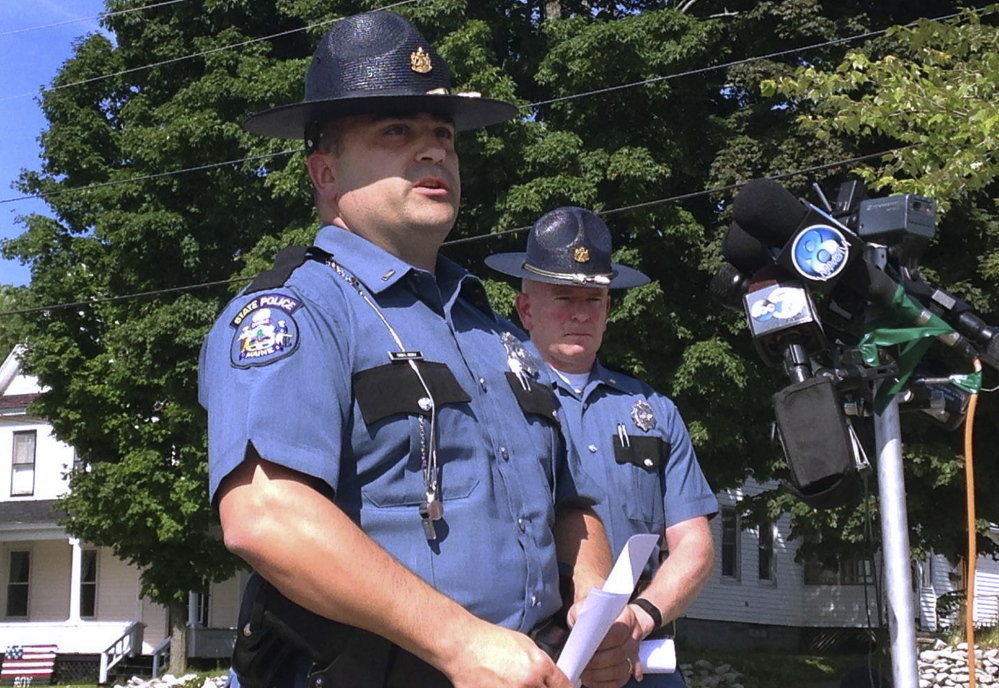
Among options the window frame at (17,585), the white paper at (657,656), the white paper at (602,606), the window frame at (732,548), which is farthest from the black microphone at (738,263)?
the window frame at (17,585)

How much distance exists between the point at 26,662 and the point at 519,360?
32.1 meters

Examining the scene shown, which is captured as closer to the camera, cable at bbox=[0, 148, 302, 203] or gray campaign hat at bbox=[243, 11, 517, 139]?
gray campaign hat at bbox=[243, 11, 517, 139]

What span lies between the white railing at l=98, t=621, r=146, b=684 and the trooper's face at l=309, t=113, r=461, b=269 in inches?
1208

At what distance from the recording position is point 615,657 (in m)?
2.96

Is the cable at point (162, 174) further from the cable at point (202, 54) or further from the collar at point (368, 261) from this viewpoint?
the collar at point (368, 261)

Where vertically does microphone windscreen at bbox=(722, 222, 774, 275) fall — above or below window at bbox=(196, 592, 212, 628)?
above

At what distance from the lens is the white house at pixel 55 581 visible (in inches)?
1292

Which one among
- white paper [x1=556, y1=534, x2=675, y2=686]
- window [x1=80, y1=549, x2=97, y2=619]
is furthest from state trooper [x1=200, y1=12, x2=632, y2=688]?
window [x1=80, y1=549, x2=97, y2=619]

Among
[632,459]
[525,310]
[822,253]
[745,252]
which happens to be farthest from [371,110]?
[525,310]

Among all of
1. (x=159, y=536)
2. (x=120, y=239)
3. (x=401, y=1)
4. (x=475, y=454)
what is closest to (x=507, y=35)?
(x=401, y=1)

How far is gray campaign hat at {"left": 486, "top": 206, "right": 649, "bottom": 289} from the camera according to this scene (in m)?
5.49

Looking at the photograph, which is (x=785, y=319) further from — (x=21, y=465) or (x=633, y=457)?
(x=21, y=465)

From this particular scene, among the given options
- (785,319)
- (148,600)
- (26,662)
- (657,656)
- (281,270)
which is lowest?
(26,662)

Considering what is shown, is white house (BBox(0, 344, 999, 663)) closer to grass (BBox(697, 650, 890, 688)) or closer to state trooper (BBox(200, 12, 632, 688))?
grass (BBox(697, 650, 890, 688))
